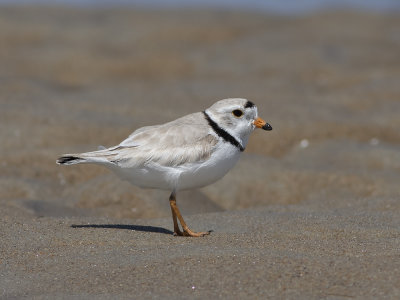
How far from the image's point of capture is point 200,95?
35.0ft

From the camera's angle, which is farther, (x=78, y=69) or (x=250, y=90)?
(x=78, y=69)

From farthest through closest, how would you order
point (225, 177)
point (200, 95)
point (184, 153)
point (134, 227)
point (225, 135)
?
point (200, 95) → point (225, 177) → point (134, 227) → point (225, 135) → point (184, 153)

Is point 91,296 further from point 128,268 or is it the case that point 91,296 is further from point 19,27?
point 19,27

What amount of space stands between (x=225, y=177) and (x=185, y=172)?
2266 mm

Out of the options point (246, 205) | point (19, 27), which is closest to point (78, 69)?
point (19, 27)

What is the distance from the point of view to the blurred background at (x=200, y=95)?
679 centimetres

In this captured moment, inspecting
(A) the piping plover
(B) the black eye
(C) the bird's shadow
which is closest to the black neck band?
(A) the piping plover

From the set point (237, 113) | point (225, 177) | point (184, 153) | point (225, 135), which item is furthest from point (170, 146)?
point (225, 177)

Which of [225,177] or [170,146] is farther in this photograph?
[225,177]

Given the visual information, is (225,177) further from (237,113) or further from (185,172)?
(185,172)

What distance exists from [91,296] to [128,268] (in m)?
0.38

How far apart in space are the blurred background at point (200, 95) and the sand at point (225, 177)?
3 cm

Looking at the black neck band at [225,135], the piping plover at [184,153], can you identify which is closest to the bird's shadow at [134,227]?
the piping plover at [184,153]

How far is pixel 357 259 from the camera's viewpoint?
4.01 m
